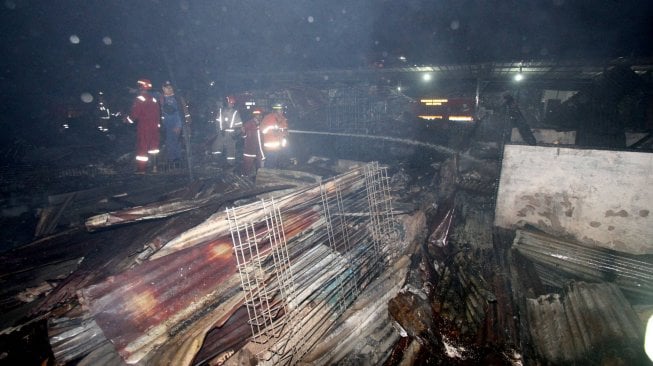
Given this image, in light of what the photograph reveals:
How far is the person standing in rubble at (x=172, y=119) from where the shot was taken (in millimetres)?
6785

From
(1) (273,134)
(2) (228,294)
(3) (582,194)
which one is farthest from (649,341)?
(1) (273,134)

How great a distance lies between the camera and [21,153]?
713 centimetres

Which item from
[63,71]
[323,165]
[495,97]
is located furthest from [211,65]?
[495,97]

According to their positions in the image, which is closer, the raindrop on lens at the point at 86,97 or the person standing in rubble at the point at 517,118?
the person standing in rubble at the point at 517,118

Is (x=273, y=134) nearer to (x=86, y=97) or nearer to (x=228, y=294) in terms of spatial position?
(x=228, y=294)

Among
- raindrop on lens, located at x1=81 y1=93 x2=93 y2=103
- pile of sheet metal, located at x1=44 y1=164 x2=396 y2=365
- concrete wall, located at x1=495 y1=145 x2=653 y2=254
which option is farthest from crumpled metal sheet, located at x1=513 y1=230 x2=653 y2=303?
raindrop on lens, located at x1=81 y1=93 x2=93 y2=103

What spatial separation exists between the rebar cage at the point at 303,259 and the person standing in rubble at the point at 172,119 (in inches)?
196

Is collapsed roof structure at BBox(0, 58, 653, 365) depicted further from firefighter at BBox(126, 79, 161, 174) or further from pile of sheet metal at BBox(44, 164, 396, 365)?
firefighter at BBox(126, 79, 161, 174)

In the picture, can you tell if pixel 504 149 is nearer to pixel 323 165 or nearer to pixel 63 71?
pixel 323 165

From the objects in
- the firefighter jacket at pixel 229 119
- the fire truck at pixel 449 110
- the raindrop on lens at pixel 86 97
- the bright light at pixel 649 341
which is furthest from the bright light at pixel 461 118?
the raindrop on lens at pixel 86 97

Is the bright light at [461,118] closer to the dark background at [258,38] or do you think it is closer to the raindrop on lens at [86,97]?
the dark background at [258,38]

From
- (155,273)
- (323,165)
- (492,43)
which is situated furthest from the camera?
(492,43)

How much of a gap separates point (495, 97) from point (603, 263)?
32.5ft

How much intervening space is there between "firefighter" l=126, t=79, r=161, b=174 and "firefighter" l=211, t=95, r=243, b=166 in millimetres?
1718
